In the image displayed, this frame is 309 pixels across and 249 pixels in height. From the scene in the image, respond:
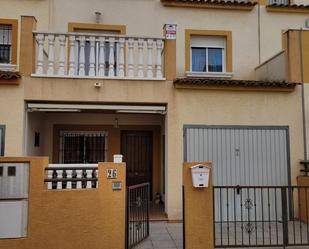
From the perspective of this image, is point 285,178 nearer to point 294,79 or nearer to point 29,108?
point 294,79

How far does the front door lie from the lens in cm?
1359

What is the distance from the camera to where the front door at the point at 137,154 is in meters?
13.6

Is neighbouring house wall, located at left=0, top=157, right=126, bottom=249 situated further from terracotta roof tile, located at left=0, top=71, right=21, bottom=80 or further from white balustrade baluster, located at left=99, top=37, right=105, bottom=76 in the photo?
white balustrade baluster, located at left=99, top=37, right=105, bottom=76

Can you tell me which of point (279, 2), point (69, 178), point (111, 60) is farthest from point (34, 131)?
point (279, 2)

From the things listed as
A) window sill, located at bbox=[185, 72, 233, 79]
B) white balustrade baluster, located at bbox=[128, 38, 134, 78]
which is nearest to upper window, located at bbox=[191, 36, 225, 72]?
window sill, located at bbox=[185, 72, 233, 79]

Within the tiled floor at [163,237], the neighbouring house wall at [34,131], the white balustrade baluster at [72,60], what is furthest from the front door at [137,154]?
the white balustrade baluster at [72,60]

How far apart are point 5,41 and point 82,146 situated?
497 cm

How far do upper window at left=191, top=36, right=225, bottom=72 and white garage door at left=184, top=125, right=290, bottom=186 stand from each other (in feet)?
14.3

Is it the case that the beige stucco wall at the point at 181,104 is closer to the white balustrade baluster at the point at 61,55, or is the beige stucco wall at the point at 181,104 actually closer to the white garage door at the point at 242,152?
the white garage door at the point at 242,152

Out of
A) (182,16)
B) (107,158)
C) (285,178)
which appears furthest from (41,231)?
(182,16)

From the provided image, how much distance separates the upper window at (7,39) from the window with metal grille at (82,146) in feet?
11.6

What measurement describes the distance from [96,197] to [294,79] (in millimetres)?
7383

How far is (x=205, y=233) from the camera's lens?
7535 mm

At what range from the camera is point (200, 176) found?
749cm
